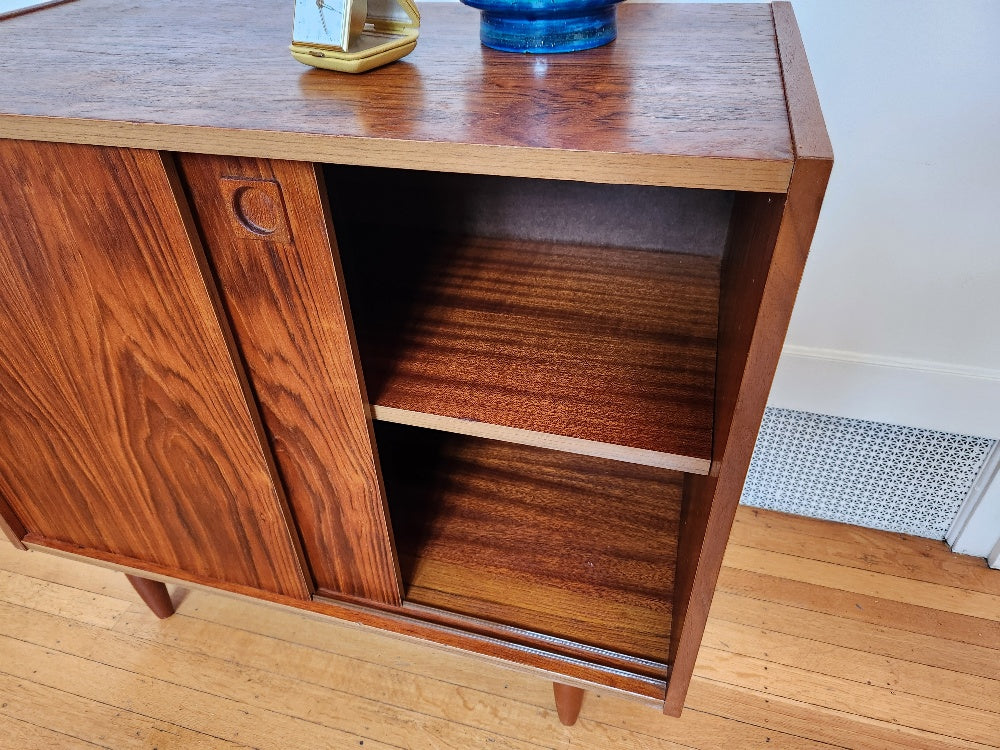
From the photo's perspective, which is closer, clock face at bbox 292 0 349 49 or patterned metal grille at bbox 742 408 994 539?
clock face at bbox 292 0 349 49

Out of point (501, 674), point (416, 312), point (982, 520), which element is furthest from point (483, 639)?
point (982, 520)

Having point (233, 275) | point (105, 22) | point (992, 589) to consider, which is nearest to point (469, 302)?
point (233, 275)

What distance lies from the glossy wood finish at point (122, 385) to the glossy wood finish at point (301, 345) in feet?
0.08

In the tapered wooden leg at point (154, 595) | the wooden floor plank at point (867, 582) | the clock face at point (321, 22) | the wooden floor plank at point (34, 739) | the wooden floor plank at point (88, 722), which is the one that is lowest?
the wooden floor plank at point (867, 582)

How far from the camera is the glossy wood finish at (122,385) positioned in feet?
2.04

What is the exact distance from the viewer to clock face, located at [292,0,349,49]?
2.04 ft

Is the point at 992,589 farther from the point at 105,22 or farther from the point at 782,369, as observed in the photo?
the point at 105,22

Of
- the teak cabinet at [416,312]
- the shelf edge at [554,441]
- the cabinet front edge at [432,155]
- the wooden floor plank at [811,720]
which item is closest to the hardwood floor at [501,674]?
the wooden floor plank at [811,720]

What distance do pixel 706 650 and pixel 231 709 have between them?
0.73 meters

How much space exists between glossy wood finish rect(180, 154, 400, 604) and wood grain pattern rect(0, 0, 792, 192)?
1.8 inches

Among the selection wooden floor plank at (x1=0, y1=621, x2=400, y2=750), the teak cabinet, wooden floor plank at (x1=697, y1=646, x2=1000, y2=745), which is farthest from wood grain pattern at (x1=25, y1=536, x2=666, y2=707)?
wooden floor plank at (x1=697, y1=646, x2=1000, y2=745)

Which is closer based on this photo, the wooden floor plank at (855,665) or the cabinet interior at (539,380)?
the cabinet interior at (539,380)

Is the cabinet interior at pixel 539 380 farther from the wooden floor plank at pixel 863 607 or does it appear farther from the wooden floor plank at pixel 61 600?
the wooden floor plank at pixel 61 600

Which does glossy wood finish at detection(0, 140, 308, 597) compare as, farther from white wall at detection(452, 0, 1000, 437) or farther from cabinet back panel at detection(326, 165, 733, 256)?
white wall at detection(452, 0, 1000, 437)
